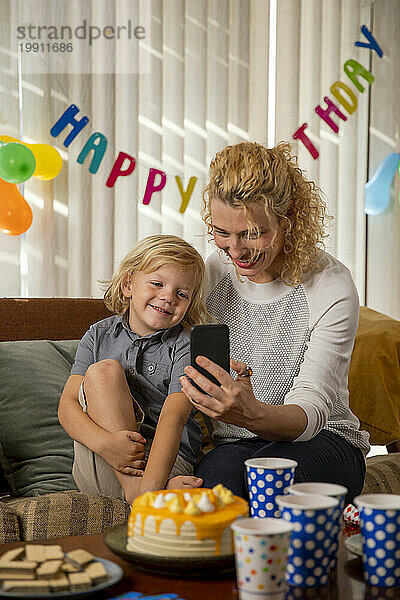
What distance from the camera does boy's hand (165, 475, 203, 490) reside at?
5.41 feet

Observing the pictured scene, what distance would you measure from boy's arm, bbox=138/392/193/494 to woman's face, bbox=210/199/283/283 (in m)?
0.35

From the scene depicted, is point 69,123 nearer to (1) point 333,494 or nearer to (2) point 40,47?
(2) point 40,47

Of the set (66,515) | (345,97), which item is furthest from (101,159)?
(66,515)

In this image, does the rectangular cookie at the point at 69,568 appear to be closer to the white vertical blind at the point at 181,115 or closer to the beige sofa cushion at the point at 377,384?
the beige sofa cushion at the point at 377,384

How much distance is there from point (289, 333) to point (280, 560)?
39.8 inches

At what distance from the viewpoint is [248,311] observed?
196 centimetres

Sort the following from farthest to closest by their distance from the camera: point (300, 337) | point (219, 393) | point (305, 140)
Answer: point (305, 140) → point (300, 337) → point (219, 393)

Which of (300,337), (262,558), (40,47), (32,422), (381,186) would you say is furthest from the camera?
(381,186)

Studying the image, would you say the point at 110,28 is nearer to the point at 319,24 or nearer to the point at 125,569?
the point at 319,24

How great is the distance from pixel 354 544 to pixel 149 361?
91cm

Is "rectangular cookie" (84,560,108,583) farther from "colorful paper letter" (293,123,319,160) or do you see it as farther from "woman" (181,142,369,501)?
"colorful paper letter" (293,123,319,160)

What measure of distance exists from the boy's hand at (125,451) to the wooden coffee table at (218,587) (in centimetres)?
53

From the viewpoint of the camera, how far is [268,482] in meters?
1.19

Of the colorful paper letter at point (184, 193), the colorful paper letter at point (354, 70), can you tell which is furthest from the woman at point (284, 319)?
Result: the colorful paper letter at point (354, 70)
